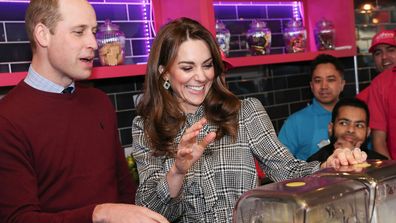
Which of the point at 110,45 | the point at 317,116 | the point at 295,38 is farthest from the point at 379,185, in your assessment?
the point at 295,38

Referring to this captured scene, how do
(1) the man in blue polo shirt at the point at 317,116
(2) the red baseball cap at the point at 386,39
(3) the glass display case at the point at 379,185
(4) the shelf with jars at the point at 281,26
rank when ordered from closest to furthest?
(3) the glass display case at the point at 379,185 → (4) the shelf with jars at the point at 281,26 → (1) the man in blue polo shirt at the point at 317,116 → (2) the red baseball cap at the point at 386,39

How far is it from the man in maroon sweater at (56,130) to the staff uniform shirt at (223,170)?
12 cm

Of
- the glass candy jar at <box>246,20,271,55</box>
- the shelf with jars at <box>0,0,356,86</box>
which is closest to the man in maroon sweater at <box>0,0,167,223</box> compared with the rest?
the shelf with jars at <box>0,0,356,86</box>

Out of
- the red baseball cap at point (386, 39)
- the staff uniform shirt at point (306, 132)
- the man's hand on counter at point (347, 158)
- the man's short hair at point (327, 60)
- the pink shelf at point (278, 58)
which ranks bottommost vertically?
the staff uniform shirt at point (306, 132)

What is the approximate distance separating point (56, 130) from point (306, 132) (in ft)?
5.41

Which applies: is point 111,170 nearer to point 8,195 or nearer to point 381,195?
point 8,195

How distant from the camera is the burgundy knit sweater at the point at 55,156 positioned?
4.30 ft

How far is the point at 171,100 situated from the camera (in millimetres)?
1764

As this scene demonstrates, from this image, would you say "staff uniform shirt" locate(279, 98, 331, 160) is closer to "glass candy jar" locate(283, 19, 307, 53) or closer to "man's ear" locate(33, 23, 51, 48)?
"glass candy jar" locate(283, 19, 307, 53)

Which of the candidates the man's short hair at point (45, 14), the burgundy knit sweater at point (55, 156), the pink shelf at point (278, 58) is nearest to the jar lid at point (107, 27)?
the pink shelf at point (278, 58)

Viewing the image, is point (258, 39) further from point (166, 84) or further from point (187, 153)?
point (187, 153)

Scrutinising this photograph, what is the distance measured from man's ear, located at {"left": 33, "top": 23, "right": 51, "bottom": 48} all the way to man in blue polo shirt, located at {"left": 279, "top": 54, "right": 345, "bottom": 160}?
1.61 metres

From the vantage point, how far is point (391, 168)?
123cm

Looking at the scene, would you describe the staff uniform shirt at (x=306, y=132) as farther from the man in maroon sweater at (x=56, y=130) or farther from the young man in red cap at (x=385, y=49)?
A: the man in maroon sweater at (x=56, y=130)
